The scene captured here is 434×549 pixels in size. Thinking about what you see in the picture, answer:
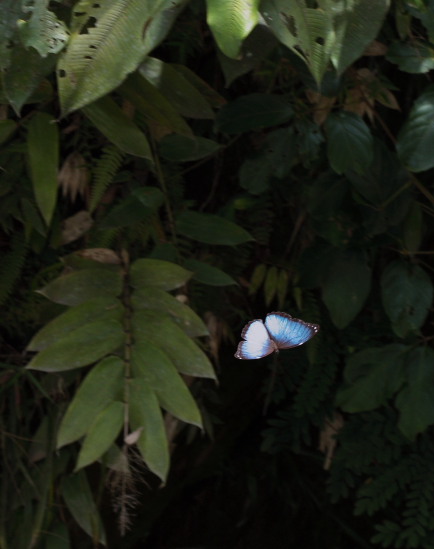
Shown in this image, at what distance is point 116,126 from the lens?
1.13m

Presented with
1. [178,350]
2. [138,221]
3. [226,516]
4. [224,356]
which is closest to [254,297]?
[224,356]

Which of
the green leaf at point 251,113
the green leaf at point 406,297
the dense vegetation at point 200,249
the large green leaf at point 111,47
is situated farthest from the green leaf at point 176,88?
the green leaf at point 406,297

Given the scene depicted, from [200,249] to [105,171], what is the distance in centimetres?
25

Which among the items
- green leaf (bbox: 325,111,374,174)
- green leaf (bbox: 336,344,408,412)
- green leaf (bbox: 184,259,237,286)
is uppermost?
green leaf (bbox: 325,111,374,174)

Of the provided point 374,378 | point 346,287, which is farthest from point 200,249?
point 374,378

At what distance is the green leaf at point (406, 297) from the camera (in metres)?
1.38

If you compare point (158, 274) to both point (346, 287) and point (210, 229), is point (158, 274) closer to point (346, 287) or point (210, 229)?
point (210, 229)

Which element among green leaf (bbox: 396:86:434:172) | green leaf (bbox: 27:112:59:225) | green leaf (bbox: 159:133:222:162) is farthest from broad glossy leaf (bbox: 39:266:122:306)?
green leaf (bbox: 396:86:434:172)

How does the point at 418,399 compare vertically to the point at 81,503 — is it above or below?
above

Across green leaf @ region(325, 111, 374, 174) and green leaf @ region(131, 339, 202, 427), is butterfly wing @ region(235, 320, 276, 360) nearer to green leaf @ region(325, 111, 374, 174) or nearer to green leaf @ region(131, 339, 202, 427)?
green leaf @ region(131, 339, 202, 427)

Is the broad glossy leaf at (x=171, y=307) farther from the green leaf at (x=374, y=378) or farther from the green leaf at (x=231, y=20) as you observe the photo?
the green leaf at (x=231, y=20)

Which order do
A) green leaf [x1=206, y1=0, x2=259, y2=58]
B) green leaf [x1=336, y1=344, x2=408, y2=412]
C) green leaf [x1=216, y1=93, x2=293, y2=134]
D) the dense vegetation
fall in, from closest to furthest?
green leaf [x1=206, y1=0, x2=259, y2=58] → the dense vegetation → green leaf [x1=216, y1=93, x2=293, y2=134] → green leaf [x1=336, y1=344, x2=408, y2=412]

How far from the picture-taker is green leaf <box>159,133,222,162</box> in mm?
1354

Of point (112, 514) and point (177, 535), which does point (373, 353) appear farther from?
point (177, 535)
